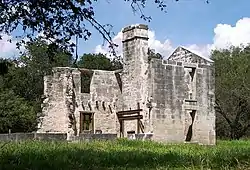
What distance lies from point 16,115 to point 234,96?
60.9ft

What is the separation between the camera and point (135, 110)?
102 ft

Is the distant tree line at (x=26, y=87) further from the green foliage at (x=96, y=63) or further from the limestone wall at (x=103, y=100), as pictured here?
the limestone wall at (x=103, y=100)

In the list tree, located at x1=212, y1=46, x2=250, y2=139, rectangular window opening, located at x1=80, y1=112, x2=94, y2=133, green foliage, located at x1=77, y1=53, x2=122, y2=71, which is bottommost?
rectangular window opening, located at x1=80, y1=112, x2=94, y2=133

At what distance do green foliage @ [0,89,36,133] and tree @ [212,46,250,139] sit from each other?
52.8ft

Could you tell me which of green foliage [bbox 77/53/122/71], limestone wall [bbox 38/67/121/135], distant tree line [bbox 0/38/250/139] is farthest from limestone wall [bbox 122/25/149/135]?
green foliage [bbox 77/53/122/71]

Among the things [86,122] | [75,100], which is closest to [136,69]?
[75,100]

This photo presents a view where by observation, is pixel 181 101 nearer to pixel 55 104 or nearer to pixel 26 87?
pixel 55 104

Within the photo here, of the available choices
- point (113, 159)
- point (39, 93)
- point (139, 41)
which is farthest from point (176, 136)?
point (39, 93)

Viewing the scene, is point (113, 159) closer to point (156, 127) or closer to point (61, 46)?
point (61, 46)

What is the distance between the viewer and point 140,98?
3077 cm

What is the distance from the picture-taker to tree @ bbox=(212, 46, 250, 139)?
4300 centimetres

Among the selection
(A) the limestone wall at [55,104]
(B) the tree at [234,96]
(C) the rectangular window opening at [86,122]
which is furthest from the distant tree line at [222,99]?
(C) the rectangular window opening at [86,122]

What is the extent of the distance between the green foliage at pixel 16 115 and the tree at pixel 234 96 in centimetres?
1608

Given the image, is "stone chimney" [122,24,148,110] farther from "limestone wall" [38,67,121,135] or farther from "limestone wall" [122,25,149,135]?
"limestone wall" [38,67,121,135]
